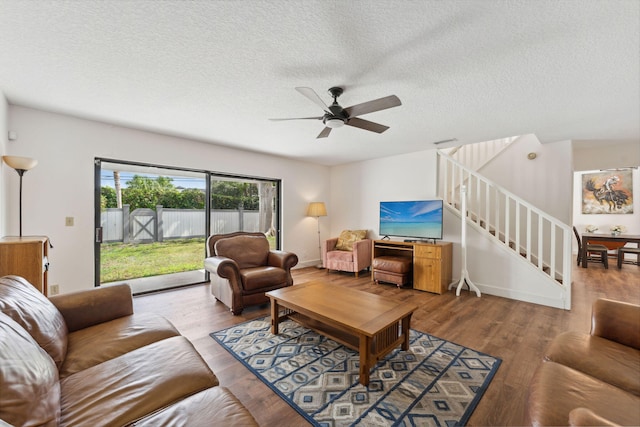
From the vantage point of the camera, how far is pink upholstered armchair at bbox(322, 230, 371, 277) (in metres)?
4.72

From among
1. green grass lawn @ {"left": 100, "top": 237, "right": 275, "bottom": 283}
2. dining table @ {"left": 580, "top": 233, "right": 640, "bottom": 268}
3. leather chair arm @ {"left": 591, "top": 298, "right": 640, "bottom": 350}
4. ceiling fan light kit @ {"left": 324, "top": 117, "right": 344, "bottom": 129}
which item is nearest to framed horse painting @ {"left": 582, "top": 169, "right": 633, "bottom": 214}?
dining table @ {"left": 580, "top": 233, "right": 640, "bottom": 268}

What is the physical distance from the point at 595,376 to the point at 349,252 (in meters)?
3.79

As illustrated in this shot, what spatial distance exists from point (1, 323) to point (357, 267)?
4208 millimetres

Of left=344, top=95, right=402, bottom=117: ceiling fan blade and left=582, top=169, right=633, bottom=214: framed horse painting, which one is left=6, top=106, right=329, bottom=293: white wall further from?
left=582, top=169, right=633, bottom=214: framed horse painting

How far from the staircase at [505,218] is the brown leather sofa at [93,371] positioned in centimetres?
397

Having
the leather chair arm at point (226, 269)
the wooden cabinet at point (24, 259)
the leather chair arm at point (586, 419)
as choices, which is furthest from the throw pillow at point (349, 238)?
the leather chair arm at point (586, 419)

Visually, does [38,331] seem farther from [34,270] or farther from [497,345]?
[497,345]

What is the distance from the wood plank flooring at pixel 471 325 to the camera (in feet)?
5.16

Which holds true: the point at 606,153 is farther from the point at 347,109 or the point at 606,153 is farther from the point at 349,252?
the point at 347,109

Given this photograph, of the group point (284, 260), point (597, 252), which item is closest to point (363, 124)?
point (284, 260)

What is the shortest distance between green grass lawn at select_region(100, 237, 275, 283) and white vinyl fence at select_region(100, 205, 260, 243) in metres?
0.10

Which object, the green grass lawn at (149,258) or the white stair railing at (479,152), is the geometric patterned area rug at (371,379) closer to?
the green grass lawn at (149,258)

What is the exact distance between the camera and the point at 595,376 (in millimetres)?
1190

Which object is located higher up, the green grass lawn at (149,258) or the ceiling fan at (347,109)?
the ceiling fan at (347,109)
